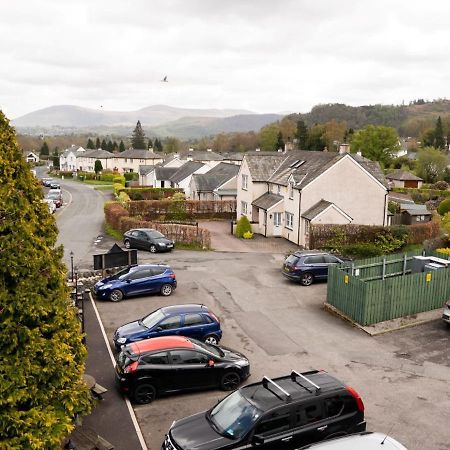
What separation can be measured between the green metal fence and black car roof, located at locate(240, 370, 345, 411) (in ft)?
25.0

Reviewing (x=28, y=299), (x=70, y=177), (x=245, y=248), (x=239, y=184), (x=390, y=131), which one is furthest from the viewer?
(x=70, y=177)

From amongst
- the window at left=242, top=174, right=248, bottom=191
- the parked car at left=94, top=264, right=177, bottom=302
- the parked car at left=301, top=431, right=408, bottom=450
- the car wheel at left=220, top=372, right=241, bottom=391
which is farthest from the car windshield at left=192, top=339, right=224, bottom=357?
the window at left=242, top=174, right=248, bottom=191

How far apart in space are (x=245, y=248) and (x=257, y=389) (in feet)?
76.5

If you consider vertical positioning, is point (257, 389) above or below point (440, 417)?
above

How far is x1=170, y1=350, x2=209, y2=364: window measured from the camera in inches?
530

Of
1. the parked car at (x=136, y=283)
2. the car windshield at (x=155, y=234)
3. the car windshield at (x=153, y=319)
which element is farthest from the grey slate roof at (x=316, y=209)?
the car windshield at (x=153, y=319)

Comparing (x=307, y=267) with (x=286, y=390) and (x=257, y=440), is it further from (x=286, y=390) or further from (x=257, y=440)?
(x=257, y=440)

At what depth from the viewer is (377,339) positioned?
706 inches

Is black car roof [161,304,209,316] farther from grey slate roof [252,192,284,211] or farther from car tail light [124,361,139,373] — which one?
grey slate roof [252,192,284,211]

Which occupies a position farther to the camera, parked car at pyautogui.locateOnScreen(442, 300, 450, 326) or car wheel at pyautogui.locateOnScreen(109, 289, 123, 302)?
car wheel at pyautogui.locateOnScreen(109, 289, 123, 302)

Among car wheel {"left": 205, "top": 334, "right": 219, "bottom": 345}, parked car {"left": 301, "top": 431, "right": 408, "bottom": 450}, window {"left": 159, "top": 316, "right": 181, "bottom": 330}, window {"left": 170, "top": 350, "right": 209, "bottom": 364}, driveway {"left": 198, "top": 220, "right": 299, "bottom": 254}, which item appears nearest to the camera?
parked car {"left": 301, "top": 431, "right": 408, "bottom": 450}

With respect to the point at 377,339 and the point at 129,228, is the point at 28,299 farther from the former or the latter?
the point at 129,228

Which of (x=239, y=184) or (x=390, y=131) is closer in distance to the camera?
(x=239, y=184)

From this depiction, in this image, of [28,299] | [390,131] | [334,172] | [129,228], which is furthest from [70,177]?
[28,299]
